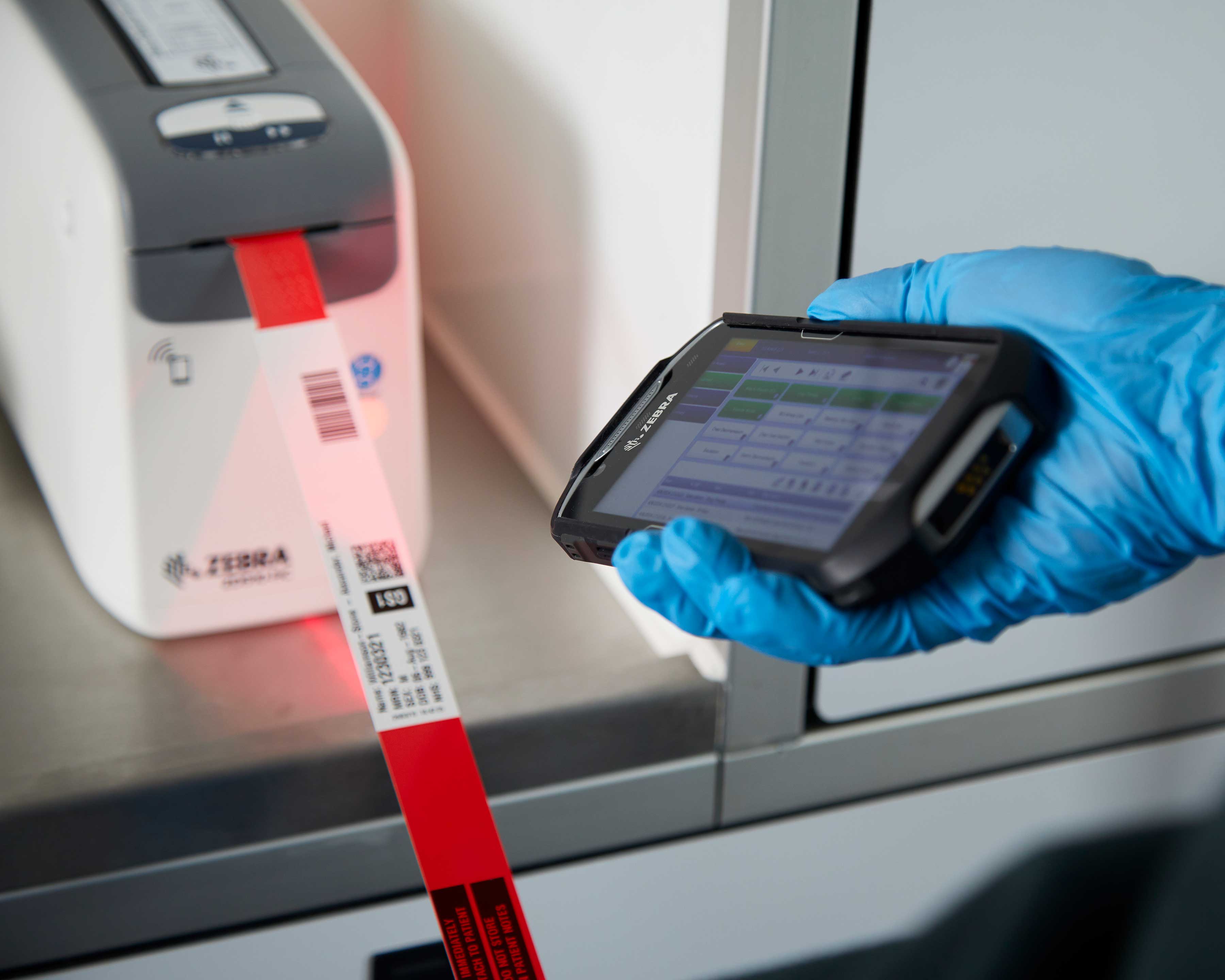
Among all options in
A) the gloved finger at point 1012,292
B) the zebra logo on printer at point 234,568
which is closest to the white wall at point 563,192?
the gloved finger at point 1012,292

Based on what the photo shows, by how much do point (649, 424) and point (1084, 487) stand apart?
179 mm

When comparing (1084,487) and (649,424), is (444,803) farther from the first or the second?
(1084,487)

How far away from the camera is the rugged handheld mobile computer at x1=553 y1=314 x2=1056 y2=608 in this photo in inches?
14.4

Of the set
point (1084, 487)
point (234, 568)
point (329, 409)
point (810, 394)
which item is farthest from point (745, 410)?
point (234, 568)

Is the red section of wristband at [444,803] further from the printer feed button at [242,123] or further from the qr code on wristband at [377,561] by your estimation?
the printer feed button at [242,123]

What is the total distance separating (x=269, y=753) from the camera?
594mm

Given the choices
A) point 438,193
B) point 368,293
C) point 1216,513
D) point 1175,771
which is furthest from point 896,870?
point 438,193

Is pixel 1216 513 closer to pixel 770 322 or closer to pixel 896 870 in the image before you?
pixel 770 322

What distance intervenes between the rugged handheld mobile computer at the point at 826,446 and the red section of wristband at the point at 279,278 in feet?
0.75

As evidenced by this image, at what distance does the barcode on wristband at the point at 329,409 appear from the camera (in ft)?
1.96

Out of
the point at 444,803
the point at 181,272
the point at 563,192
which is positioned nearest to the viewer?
the point at 444,803

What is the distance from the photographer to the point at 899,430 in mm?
396

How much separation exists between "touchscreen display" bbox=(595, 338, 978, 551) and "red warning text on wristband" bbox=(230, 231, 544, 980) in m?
0.14

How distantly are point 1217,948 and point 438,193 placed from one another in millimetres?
905
